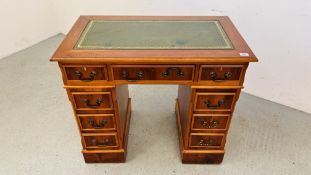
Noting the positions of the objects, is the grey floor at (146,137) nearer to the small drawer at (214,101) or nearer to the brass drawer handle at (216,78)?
the small drawer at (214,101)

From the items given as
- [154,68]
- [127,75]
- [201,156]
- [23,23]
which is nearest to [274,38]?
[201,156]

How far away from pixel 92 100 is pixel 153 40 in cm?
48

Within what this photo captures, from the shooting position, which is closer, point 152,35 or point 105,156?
point 152,35

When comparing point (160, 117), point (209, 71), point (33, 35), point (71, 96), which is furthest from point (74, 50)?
point (33, 35)

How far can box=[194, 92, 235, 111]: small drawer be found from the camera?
1.29m

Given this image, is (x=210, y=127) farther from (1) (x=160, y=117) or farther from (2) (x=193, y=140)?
(1) (x=160, y=117)

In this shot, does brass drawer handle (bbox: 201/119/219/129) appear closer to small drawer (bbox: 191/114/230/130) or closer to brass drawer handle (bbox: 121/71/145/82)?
small drawer (bbox: 191/114/230/130)

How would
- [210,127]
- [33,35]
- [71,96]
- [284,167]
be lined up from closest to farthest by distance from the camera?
[71,96], [210,127], [284,167], [33,35]

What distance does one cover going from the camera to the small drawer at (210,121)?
54.4 inches

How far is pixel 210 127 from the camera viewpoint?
143cm

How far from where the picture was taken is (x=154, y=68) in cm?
121

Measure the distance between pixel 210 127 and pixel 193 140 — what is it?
0.15m

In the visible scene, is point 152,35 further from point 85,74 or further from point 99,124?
point 99,124

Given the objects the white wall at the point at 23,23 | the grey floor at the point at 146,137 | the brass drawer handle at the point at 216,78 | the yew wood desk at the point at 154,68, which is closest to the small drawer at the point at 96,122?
the yew wood desk at the point at 154,68
